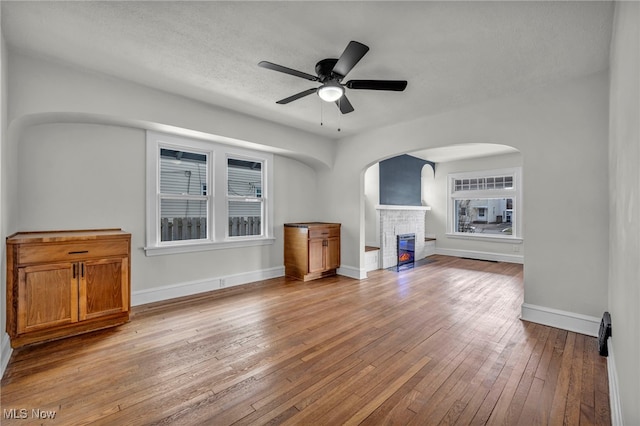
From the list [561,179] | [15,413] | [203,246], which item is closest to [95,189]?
[203,246]

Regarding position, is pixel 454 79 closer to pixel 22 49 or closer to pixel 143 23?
pixel 143 23

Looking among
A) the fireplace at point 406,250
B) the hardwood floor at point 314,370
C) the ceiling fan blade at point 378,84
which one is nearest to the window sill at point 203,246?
the hardwood floor at point 314,370

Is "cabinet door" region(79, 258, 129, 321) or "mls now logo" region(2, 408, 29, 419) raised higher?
"cabinet door" region(79, 258, 129, 321)

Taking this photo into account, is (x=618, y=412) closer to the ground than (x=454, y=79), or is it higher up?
closer to the ground

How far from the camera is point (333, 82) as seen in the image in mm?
2594

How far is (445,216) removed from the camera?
25.6 ft

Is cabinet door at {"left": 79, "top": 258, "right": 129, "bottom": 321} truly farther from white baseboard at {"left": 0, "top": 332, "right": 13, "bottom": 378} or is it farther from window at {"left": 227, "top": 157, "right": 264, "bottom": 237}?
window at {"left": 227, "top": 157, "right": 264, "bottom": 237}

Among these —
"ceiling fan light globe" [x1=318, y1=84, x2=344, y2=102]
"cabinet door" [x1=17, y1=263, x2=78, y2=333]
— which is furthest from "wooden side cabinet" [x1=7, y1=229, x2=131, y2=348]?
"ceiling fan light globe" [x1=318, y1=84, x2=344, y2=102]

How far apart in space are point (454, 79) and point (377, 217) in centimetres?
Result: 346

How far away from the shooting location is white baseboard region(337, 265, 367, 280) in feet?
16.7

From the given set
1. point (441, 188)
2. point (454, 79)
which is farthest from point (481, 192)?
point (454, 79)

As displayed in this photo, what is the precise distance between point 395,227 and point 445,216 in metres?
2.29

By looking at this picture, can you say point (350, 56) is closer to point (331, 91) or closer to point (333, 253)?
point (331, 91)

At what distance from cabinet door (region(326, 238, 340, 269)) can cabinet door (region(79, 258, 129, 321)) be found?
3.10m
